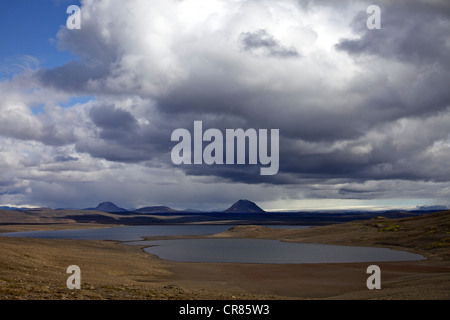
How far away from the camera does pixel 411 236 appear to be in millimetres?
96625

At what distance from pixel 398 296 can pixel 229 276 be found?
25320 millimetres

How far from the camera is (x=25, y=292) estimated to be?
2688 centimetres

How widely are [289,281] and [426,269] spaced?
21.6m
